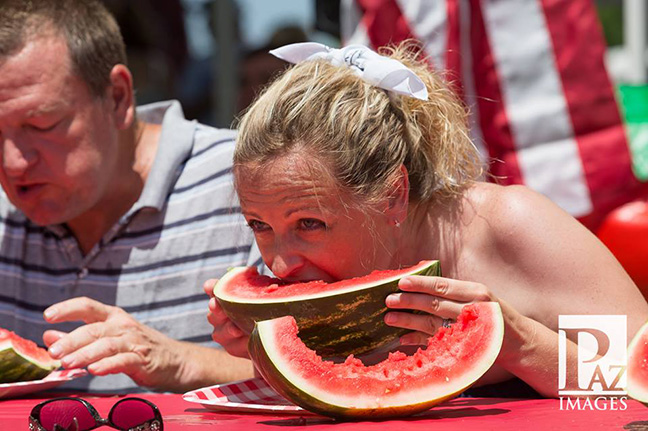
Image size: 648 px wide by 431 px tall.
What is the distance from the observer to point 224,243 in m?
3.69

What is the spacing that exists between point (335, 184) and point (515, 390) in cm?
90

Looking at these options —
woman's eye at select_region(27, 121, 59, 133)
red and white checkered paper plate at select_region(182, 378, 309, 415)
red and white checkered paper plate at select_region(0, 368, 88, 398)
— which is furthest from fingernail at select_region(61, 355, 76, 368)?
woman's eye at select_region(27, 121, 59, 133)

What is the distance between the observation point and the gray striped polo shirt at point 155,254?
3.68 metres

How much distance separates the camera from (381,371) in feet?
7.22

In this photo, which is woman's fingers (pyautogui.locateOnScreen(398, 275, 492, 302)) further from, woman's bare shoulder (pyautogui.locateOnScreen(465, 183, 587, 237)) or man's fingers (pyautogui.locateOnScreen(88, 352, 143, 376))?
man's fingers (pyautogui.locateOnScreen(88, 352, 143, 376))

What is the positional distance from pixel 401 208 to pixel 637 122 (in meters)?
3.35

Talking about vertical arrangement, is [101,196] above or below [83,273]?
above

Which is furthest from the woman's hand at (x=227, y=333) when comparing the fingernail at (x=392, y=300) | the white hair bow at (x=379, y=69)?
the white hair bow at (x=379, y=69)

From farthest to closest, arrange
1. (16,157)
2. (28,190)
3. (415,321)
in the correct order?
(28,190) < (16,157) < (415,321)

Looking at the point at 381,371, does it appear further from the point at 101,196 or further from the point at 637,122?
the point at 637,122

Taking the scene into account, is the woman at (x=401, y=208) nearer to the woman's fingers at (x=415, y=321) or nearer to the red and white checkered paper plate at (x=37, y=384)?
the woman's fingers at (x=415, y=321)

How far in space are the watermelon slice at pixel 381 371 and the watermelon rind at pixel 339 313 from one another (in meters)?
0.09

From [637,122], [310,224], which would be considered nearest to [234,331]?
[310,224]

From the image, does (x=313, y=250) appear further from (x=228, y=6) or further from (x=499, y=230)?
(x=228, y=6)
